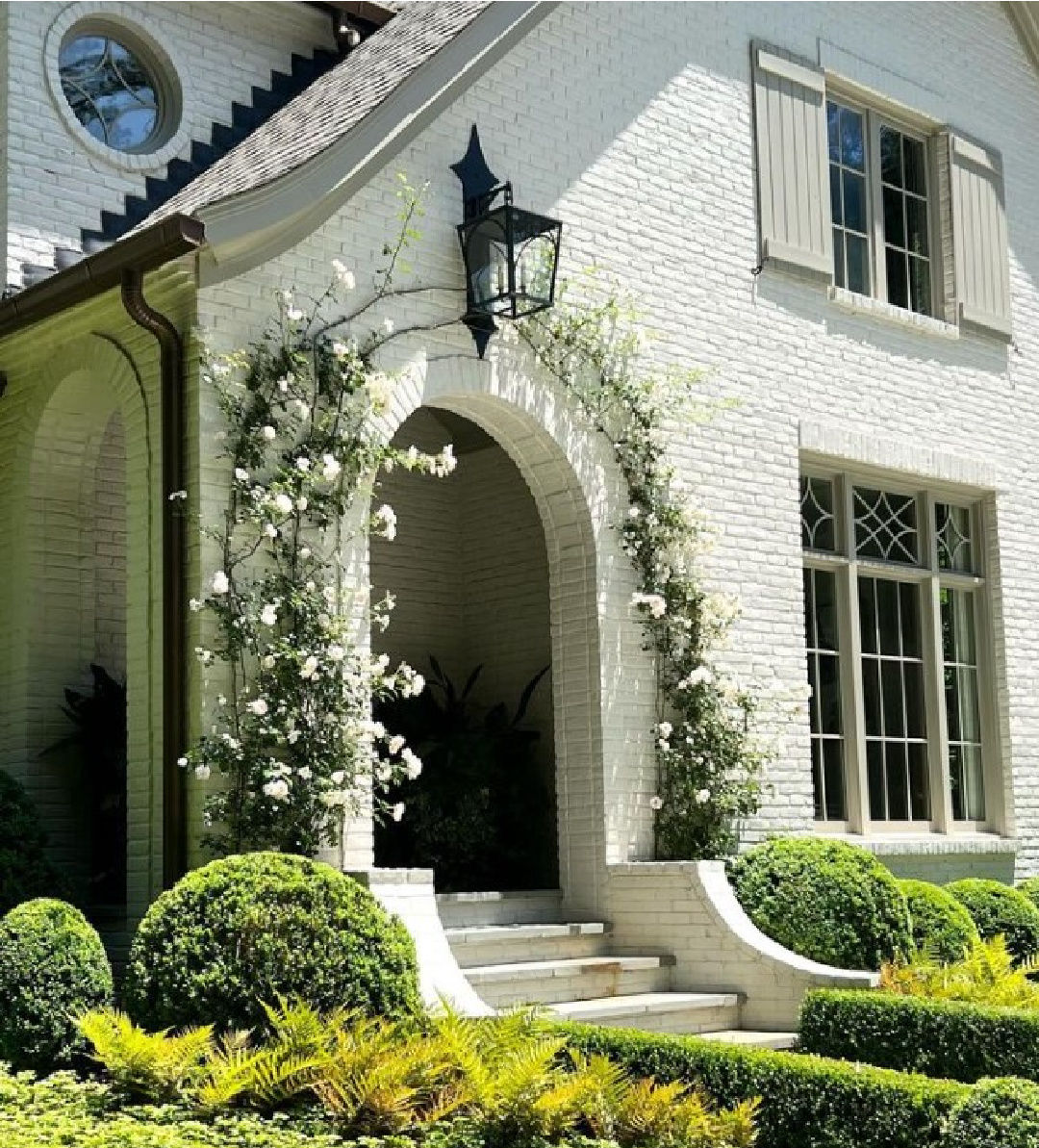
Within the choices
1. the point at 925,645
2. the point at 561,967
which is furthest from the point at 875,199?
the point at 561,967

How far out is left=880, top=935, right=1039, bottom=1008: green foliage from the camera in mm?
8281

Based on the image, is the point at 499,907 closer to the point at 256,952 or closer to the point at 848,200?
the point at 256,952

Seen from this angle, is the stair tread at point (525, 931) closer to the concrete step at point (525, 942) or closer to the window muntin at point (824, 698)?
the concrete step at point (525, 942)

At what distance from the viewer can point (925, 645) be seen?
12.1 metres

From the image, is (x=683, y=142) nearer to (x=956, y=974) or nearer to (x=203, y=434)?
(x=203, y=434)

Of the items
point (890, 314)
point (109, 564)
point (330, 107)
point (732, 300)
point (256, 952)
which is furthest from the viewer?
point (890, 314)

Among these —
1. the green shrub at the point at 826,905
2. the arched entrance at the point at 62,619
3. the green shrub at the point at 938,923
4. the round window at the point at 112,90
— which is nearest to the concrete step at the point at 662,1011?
the green shrub at the point at 826,905

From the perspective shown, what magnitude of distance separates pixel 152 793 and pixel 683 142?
5.50 m

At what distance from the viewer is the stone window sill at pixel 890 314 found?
11922mm

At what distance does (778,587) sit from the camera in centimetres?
1099

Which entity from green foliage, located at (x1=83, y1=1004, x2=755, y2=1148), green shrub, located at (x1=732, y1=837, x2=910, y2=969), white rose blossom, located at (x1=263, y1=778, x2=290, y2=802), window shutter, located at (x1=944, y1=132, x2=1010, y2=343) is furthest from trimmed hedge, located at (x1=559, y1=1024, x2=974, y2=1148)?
window shutter, located at (x1=944, y1=132, x2=1010, y2=343)

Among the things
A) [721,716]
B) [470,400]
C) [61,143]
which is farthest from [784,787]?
[61,143]

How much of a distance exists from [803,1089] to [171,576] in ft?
12.4

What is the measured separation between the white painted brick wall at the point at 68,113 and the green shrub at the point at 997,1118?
6.83m
